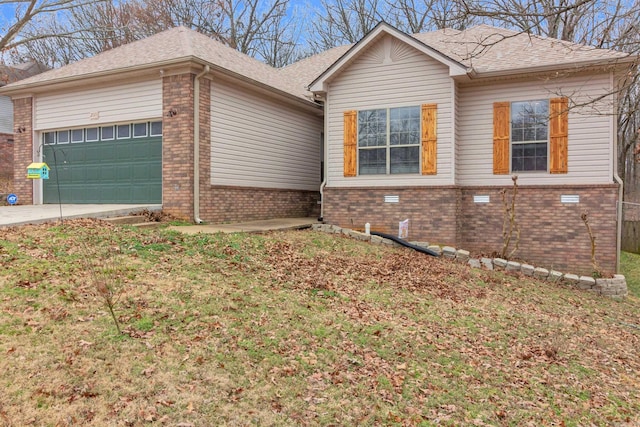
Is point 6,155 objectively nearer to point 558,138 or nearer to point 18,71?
point 18,71

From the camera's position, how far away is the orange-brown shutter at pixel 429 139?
35.8 feet

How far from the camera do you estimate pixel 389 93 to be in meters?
11.4

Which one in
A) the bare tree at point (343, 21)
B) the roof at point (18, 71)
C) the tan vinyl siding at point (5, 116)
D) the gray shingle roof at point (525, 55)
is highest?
the bare tree at point (343, 21)

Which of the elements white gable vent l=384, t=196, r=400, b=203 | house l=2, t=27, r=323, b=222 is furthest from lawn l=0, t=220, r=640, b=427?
white gable vent l=384, t=196, r=400, b=203

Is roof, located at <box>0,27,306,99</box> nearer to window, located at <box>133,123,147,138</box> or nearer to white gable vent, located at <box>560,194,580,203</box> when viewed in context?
window, located at <box>133,123,147,138</box>

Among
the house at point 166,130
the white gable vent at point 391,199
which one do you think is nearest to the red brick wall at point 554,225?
the white gable vent at point 391,199

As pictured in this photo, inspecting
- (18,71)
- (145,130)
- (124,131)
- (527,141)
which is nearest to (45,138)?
(124,131)

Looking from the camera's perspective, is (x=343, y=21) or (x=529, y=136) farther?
(x=343, y=21)

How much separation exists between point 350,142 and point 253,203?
3193mm

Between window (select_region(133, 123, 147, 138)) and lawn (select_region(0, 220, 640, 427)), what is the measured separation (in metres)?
4.15

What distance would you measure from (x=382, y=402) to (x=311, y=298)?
2399 millimetres

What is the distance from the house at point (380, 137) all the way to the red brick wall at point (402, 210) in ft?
0.10

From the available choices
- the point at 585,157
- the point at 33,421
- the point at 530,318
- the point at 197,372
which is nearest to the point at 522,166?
the point at 585,157

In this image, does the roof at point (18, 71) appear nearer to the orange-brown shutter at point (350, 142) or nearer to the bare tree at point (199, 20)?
the bare tree at point (199, 20)
